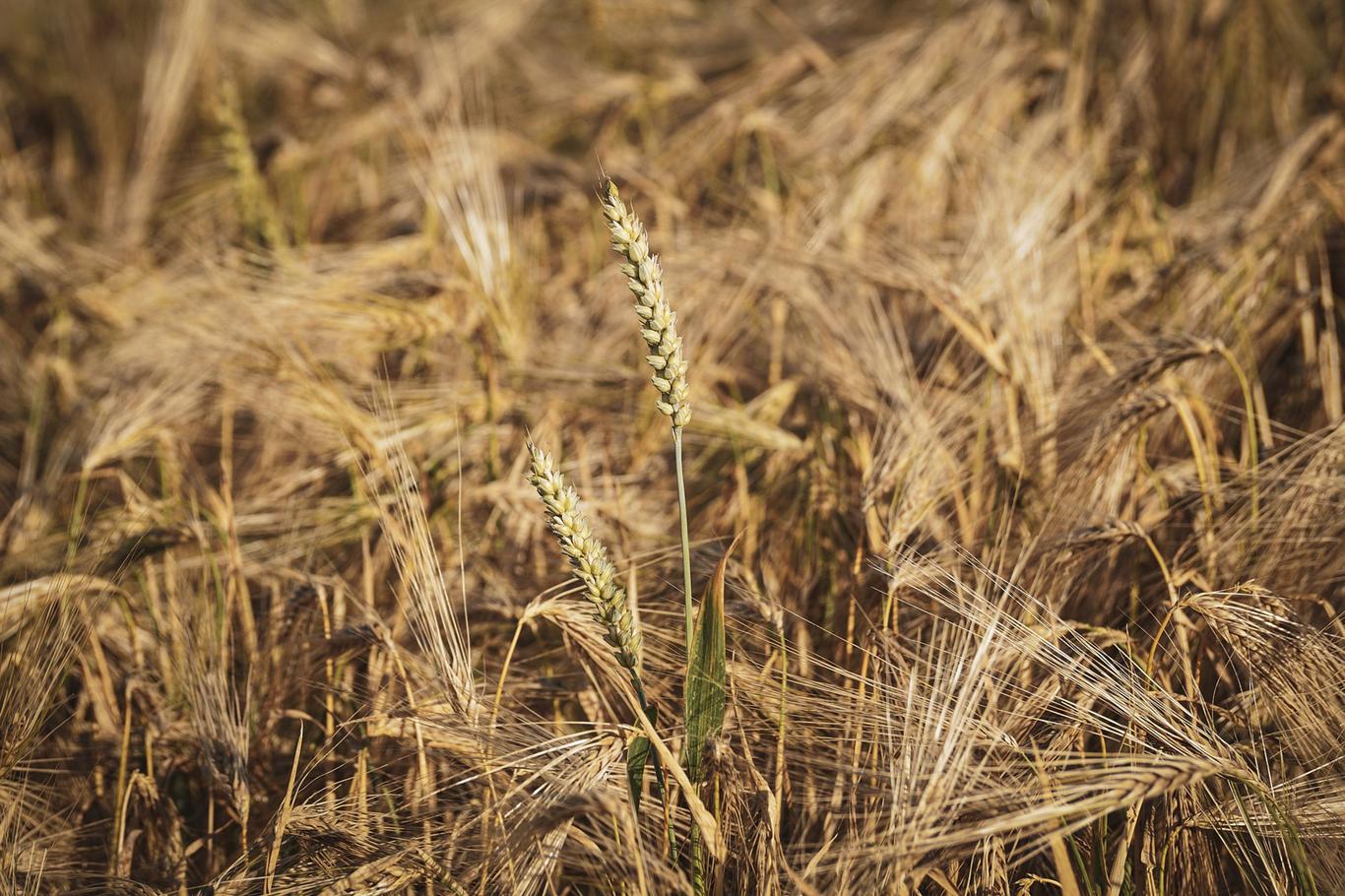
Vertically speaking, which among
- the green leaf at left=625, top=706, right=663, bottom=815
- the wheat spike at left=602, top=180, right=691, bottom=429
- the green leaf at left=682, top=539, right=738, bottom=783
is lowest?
the green leaf at left=625, top=706, right=663, bottom=815

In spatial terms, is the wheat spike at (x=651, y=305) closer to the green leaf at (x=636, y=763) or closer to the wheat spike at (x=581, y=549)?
the wheat spike at (x=581, y=549)

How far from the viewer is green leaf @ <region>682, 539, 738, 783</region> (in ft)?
2.82

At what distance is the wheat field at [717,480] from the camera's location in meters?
0.96

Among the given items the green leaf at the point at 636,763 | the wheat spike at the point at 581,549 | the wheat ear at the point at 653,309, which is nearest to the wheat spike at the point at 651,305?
the wheat ear at the point at 653,309

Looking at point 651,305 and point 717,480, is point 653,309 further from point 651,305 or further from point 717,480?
point 717,480

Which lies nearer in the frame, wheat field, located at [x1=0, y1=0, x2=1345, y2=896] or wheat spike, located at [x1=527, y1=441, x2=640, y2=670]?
wheat spike, located at [x1=527, y1=441, x2=640, y2=670]

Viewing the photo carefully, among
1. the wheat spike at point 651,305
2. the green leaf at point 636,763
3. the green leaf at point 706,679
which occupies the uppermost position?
the wheat spike at point 651,305

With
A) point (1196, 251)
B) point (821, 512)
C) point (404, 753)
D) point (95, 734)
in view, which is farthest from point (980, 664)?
point (95, 734)

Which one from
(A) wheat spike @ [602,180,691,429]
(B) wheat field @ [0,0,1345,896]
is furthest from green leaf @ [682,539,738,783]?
(A) wheat spike @ [602,180,691,429]

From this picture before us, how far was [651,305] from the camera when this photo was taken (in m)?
0.82

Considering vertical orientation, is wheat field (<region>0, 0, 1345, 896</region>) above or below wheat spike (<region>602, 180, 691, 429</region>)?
below

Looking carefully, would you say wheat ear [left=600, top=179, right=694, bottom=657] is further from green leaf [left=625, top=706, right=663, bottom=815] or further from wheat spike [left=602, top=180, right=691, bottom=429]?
green leaf [left=625, top=706, right=663, bottom=815]

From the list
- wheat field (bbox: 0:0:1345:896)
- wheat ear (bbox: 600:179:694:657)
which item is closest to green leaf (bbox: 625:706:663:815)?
wheat field (bbox: 0:0:1345:896)

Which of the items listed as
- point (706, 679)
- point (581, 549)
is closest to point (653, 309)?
point (581, 549)
